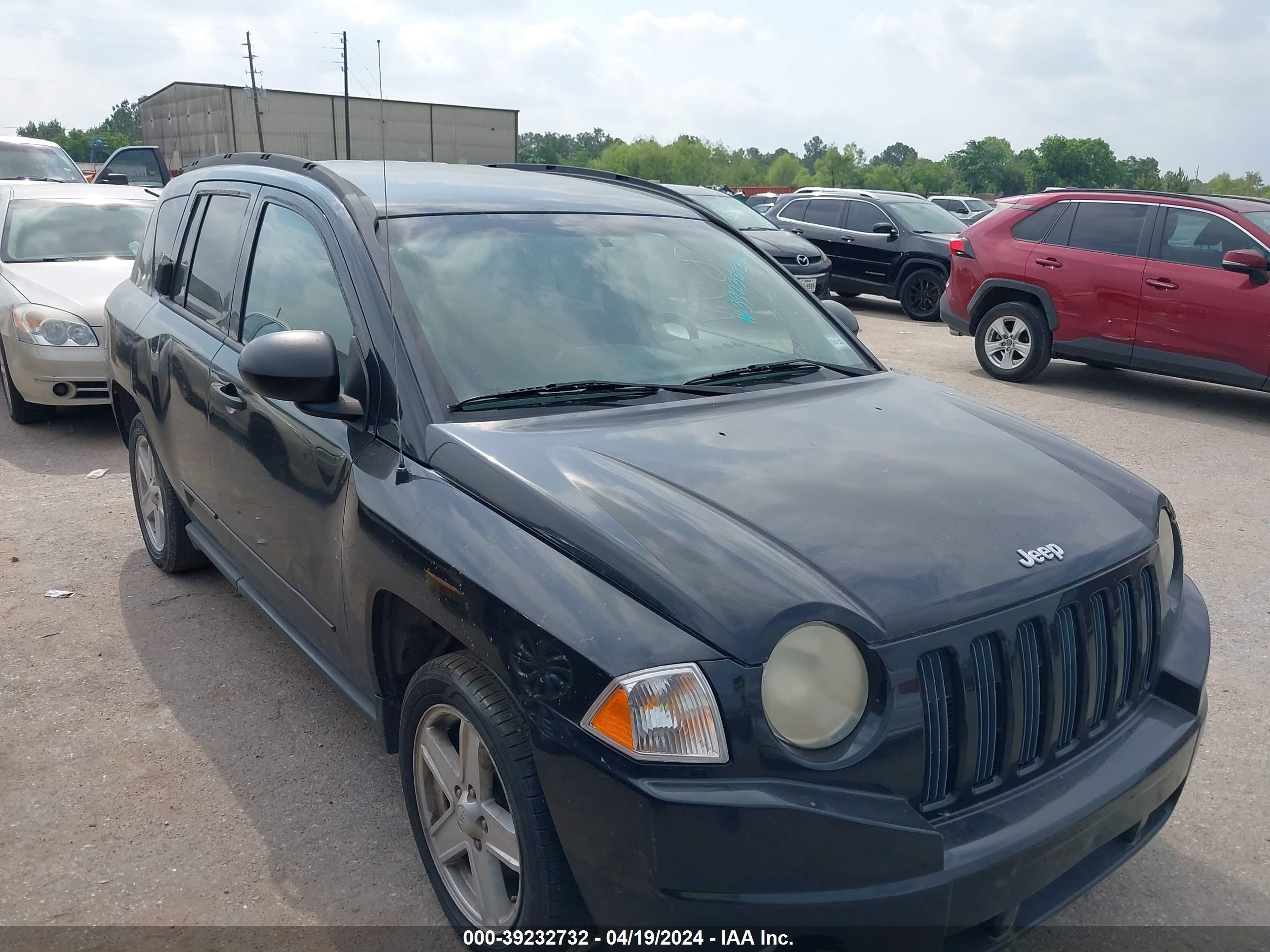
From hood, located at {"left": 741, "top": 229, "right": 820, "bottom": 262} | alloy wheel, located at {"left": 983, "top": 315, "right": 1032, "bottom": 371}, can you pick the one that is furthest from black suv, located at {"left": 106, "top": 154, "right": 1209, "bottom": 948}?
hood, located at {"left": 741, "top": 229, "right": 820, "bottom": 262}

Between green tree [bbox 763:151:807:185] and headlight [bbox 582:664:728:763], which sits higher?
green tree [bbox 763:151:807:185]

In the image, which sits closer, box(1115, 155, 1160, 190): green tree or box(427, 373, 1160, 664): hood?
box(427, 373, 1160, 664): hood

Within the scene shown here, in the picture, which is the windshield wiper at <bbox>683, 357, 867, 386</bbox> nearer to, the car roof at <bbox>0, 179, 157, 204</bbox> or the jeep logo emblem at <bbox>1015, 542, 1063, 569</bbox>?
the jeep logo emblem at <bbox>1015, 542, 1063, 569</bbox>

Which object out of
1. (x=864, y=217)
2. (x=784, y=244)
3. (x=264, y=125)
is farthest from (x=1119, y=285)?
(x=264, y=125)

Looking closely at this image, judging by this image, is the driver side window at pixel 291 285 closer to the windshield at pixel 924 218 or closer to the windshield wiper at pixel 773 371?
the windshield wiper at pixel 773 371

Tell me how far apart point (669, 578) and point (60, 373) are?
6.73 meters

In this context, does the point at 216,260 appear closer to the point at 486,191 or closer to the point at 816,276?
the point at 486,191

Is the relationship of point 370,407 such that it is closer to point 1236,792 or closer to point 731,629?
point 731,629

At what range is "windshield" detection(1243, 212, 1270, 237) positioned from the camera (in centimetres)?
873

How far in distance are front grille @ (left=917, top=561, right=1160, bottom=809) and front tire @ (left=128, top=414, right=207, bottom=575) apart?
3.61 meters

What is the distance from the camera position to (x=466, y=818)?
2443mm

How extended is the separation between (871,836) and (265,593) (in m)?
2.46

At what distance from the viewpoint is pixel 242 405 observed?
3447 mm

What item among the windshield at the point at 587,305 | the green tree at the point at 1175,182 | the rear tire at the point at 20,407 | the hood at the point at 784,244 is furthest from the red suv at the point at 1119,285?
the green tree at the point at 1175,182
